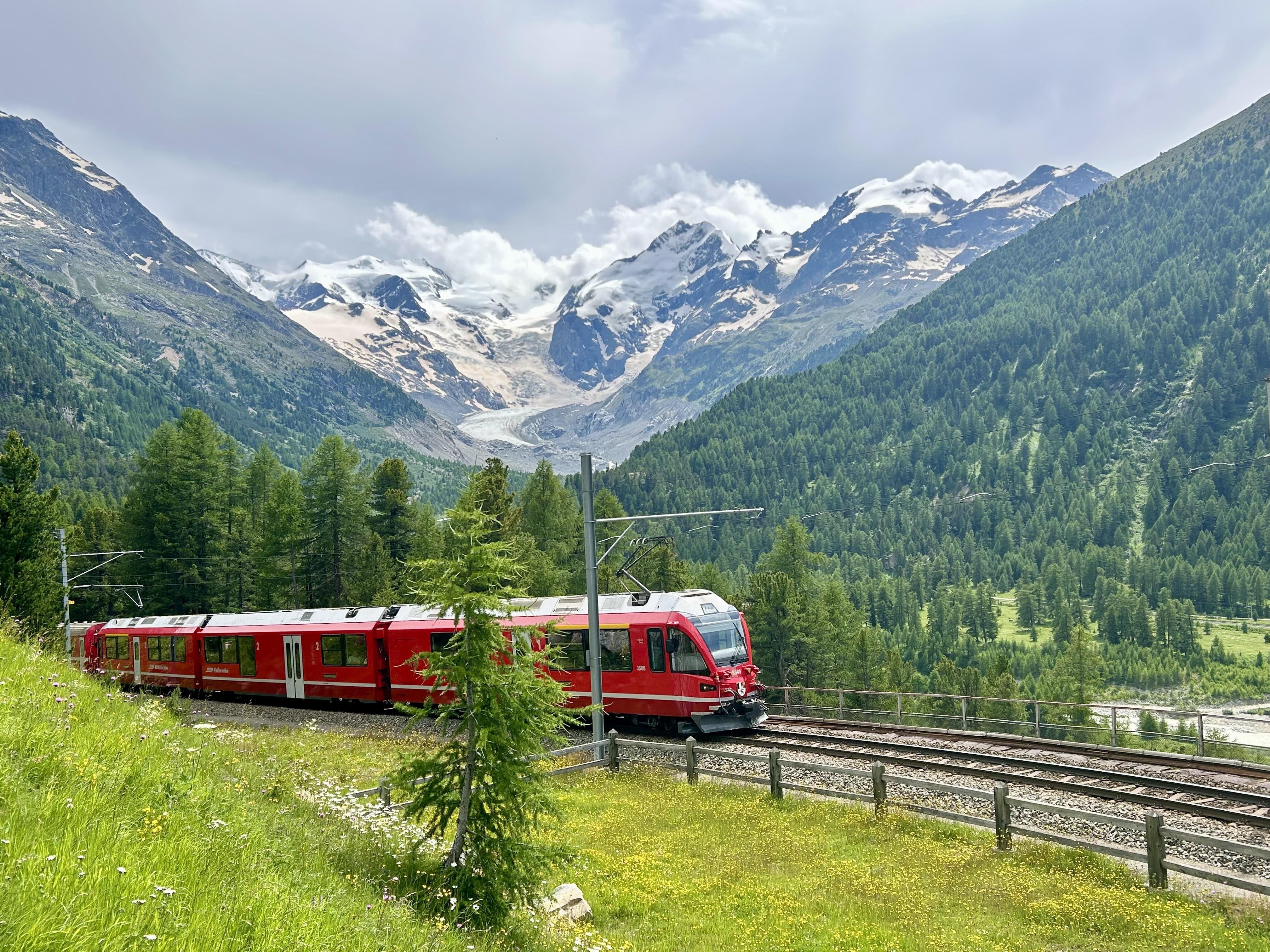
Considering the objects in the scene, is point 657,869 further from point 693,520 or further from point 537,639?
point 693,520

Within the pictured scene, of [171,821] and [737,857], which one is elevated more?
[171,821]

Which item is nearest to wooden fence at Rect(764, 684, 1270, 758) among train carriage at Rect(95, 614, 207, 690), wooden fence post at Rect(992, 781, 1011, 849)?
wooden fence post at Rect(992, 781, 1011, 849)

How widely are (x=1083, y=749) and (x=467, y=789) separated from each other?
16.7m

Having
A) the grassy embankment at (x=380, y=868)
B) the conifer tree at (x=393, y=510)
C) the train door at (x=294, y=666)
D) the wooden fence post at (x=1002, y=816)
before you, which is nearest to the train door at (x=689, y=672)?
the grassy embankment at (x=380, y=868)

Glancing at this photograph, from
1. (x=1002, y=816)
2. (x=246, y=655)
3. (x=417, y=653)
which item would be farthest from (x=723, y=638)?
(x=246, y=655)

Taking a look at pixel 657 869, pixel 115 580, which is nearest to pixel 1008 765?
pixel 657 869

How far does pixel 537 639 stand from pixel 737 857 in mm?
5846

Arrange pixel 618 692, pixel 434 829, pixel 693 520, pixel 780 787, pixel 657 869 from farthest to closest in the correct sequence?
1. pixel 693 520
2. pixel 618 692
3. pixel 780 787
4. pixel 657 869
5. pixel 434 829

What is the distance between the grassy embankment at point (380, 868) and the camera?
18.5 ft

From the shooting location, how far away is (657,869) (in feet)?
45.4

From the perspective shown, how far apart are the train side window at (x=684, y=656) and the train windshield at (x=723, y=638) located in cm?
36

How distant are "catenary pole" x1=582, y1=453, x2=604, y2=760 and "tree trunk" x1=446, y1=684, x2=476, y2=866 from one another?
37.0 feet

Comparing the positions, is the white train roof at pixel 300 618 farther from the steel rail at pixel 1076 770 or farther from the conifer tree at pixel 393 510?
the conifer tree at pixel 393 510

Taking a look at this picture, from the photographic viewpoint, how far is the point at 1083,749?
2022 centimetres
